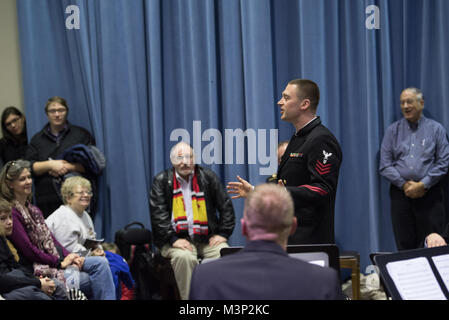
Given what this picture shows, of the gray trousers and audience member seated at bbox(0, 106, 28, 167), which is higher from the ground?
audience member seated at bbox(0, 106, 28, 167)

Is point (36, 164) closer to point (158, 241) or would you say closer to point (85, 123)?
point (85, 123)

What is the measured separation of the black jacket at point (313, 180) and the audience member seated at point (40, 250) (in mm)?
1627

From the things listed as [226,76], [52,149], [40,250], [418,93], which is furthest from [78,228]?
[418,93]

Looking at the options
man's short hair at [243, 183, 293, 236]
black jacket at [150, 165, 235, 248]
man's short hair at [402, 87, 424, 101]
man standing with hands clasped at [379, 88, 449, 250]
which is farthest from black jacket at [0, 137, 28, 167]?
man's short hair at [243, 183, 293, 236]

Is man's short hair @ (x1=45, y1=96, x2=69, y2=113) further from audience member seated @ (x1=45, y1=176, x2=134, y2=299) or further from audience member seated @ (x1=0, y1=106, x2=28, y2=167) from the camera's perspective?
audience member seated @ (x1=45, y1=176, x2=134, y2=299)

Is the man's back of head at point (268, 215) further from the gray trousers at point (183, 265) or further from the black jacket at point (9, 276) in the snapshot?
the gray trousers at point (183, 265)

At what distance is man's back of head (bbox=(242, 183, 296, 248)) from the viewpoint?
4.87 ft

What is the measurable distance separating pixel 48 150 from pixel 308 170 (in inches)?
106

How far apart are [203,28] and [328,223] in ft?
8.71

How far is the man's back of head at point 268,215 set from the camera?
1.49 meters

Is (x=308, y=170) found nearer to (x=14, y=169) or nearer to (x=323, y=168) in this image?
(x=323, y=168)

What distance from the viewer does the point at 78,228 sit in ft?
13.0

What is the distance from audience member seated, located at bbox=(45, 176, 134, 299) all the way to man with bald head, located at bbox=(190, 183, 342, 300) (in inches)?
103
